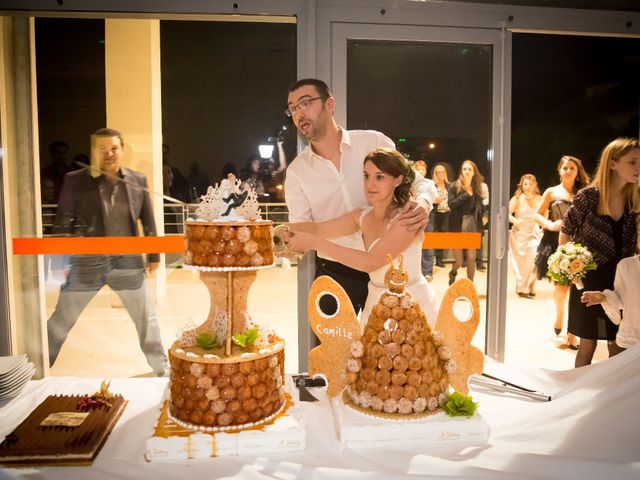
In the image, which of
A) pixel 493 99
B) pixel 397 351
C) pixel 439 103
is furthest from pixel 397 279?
pixel 493 99

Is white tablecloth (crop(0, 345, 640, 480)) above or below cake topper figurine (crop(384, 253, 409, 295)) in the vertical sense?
below

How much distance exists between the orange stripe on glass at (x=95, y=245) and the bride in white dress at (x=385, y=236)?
4.79 feet

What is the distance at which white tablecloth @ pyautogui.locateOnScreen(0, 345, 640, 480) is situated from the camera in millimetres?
1606

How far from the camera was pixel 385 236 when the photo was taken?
2.41 metres

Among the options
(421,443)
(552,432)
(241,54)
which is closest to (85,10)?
(241,54)

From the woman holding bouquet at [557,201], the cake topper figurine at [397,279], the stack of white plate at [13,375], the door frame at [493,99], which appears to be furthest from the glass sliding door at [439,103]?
the stack of white plate at [13,375]

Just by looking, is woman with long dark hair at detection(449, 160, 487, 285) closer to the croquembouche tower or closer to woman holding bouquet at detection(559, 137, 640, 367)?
woman holding bouquet at detection(559, 137, 640, 367)

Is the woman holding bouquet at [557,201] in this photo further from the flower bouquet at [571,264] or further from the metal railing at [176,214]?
the metal railing at [176,214]

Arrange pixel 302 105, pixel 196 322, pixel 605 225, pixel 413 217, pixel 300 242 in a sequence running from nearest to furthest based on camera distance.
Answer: pixel 413 217 → pixel 300 242 → pixel 302 105 → pixel 605 225 → pixel 196 322

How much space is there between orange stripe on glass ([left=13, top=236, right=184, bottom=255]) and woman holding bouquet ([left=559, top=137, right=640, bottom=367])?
8.75ft

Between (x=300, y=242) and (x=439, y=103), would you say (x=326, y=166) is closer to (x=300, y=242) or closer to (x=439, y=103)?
(x=300, y=242)

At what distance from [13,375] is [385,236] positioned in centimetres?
178

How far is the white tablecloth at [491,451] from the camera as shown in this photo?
1.61m

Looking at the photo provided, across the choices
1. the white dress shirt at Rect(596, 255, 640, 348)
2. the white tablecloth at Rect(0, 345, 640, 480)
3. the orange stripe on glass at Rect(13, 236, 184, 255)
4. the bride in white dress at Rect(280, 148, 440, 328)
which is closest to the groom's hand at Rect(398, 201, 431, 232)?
the bride in white dress at Rect(280, 148, 440, 328)
